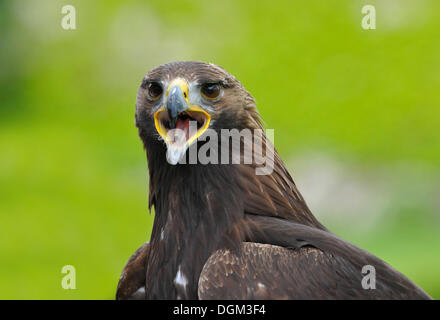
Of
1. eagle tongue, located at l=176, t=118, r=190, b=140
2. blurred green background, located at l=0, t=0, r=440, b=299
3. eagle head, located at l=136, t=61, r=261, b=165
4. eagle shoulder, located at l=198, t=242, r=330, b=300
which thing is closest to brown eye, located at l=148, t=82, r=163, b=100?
eagle head, located at l=136, t=61, r=261, b=165

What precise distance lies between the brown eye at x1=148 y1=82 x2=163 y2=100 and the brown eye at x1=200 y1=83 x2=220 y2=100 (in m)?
0.17

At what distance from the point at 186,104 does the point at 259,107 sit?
6038mm

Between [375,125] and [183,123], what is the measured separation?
6603 millimetres

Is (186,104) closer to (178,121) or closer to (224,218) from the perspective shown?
(178,121)

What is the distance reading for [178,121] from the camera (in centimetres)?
286

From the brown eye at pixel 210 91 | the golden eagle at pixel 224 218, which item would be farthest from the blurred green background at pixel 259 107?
the brown eye at pixel 210 91

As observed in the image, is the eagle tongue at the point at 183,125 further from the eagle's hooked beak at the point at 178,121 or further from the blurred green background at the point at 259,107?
the blurred green background at the point at 259,107

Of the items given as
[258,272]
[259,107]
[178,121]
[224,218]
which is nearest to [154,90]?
[178,121]

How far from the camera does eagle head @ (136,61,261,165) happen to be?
2.74 meters

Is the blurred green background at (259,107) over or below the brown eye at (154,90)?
over

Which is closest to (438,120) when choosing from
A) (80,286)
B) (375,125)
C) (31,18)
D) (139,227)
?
(375,125)

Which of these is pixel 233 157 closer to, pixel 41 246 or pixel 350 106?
pixel 41 246

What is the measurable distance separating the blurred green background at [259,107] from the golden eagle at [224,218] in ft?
14.7

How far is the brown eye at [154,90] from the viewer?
9.30ft
